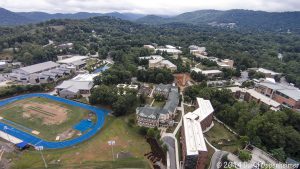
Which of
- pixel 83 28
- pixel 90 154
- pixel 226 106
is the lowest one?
pixel 90 154

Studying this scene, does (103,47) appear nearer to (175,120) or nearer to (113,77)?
(113,77)

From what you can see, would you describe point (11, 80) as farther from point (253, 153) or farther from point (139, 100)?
point (253, 153)

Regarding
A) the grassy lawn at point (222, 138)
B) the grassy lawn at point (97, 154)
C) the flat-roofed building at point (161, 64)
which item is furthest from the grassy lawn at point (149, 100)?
the flat-roofed building at point (161, 64)

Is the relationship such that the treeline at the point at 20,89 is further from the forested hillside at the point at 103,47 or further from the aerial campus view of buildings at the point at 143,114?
the forested hillside at the point at 103,47

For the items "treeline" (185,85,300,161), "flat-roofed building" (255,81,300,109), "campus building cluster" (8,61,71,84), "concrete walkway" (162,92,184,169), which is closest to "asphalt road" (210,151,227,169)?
"concrete walkway" (162,92,184,169)

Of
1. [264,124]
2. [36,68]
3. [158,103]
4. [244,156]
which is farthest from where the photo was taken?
[36,68]

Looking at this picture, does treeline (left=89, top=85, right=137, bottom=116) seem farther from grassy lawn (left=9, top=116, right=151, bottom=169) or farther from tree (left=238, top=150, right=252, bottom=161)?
tree (left=238, top=150, right=252, bottom=161)

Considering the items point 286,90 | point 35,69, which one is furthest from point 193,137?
point 35,69

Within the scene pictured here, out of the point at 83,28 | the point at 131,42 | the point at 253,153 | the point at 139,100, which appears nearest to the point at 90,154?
the point at 139,100
